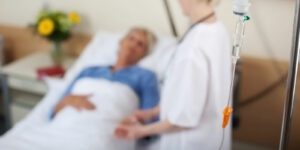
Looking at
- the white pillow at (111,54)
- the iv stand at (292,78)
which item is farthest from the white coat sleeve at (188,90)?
the white pillow at (111,54)

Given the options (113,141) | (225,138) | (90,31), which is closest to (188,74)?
(225,138)

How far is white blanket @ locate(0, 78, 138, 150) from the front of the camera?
1.49 meters

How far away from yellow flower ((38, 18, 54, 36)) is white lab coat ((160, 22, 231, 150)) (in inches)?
48.4

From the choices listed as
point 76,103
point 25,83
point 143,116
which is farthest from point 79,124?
point 25,83

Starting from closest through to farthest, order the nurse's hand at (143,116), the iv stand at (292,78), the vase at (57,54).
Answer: the iv stand at (292,78), the nurse's hand at (143,116), the vase at (57,54)

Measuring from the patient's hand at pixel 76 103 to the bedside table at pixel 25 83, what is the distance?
510 mm

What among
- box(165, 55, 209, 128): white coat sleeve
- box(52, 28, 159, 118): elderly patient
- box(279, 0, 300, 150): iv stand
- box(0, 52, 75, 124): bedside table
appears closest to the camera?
box(279, 0, 300, 150): iv stand

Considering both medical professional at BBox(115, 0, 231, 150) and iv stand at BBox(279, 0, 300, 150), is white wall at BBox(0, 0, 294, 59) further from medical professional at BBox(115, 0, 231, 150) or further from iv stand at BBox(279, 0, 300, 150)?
iv stand at BBox(279, 0, 300, 150)

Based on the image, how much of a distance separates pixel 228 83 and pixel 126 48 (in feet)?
2.51

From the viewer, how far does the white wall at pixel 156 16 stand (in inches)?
77.9

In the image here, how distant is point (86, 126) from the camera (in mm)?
1581

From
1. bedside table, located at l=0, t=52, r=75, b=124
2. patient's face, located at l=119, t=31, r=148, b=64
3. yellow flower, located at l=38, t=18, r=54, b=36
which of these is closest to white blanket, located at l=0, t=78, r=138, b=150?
patient's face, located at l=119, t=31, r=148, b=64

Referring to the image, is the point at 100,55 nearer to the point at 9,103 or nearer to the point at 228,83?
the point at 9,103

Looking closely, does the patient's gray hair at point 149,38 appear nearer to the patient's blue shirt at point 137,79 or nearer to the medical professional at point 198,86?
the patient's blue shirt at point 137,79
